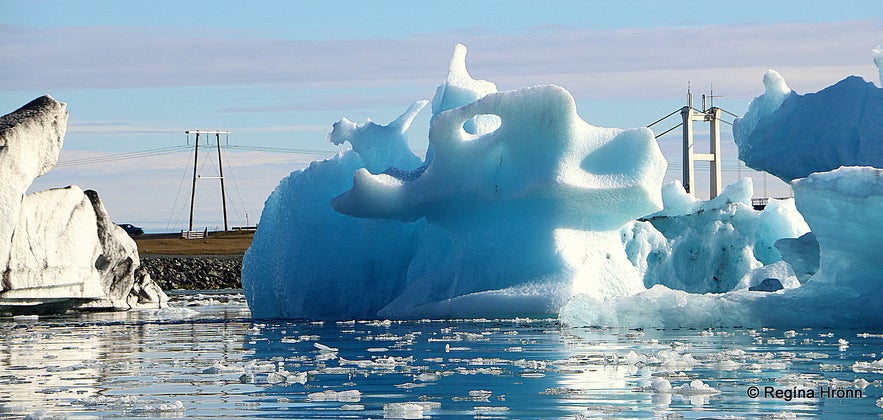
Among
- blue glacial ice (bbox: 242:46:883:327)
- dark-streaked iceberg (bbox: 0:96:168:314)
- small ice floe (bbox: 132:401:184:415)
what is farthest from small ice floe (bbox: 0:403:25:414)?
dark-streaked iceberg (bbox: 0:96:168:314)

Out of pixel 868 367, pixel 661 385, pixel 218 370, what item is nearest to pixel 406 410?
pixel 661 385

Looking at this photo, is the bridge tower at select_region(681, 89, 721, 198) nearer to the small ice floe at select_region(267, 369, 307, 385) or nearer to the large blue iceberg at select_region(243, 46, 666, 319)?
the large blue iceberg at select_region(243, 46, 666, 319)

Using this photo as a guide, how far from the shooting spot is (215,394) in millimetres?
7156

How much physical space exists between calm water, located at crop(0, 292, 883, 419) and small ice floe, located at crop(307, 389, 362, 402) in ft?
0.05

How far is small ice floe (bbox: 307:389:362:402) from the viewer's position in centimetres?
686

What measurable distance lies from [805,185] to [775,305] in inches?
44.2

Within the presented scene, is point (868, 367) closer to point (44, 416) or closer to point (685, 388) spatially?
point (685, 388)

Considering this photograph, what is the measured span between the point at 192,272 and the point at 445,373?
34.1 metres

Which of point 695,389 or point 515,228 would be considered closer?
point 695,389

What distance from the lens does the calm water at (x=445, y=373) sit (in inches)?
252

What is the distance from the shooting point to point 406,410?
6.22 meters

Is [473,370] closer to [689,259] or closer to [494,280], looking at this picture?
[494,280]

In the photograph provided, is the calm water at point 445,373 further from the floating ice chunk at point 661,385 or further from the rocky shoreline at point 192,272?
the rocky shoreline at point 192,272

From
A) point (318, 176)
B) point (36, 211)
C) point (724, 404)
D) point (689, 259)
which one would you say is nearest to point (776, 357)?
point (724, 404)
